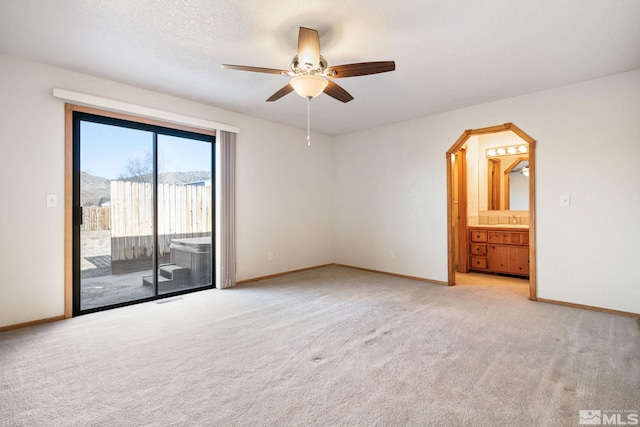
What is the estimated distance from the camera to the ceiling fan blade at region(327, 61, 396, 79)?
7.63 feet

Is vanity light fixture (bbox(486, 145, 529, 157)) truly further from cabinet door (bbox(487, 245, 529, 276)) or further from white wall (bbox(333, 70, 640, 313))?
white wall (bbox(333, 70, 640, 313))

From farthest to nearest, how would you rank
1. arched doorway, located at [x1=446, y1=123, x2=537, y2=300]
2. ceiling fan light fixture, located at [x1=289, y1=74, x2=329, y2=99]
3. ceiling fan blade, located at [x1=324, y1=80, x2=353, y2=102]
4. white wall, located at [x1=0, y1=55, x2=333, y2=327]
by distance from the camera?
arched doorway, located at [x1=446, y1=123, x2=537, y2=300] → white wall, located at [x1=0, y1=55, x2=333, y2=327] → ceiling fan blade, located at [x1=324, y1=80, x2=353, y2=102] → ceiling fan light fixture, located at [x1=289, y1=74, x2=329, y2=99]

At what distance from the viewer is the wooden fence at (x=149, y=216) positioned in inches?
143

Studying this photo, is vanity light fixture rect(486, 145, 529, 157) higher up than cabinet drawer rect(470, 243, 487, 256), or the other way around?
vanity light fixture rect(486, 145, 529, 157)

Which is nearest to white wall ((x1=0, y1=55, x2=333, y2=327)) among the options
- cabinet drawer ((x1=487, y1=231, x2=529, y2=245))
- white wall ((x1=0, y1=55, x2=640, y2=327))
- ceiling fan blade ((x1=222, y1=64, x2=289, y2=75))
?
white wall ((x1=0, y1=55, x2=640, y2=327))

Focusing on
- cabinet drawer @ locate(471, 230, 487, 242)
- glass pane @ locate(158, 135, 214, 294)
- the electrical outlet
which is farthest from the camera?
cabinet drawer @ locate(471, 230, 487, 242)

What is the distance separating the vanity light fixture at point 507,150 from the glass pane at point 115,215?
5737 mm

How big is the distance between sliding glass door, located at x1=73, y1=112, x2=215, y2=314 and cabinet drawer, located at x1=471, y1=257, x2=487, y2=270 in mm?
4460

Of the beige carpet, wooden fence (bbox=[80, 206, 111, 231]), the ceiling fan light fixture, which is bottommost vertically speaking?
the beige carpet

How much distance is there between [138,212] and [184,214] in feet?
1.91

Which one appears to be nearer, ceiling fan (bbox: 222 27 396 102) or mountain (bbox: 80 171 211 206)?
ceiling fan (bbox: 222 27 396 102)

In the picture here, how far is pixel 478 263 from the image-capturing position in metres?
5.56
